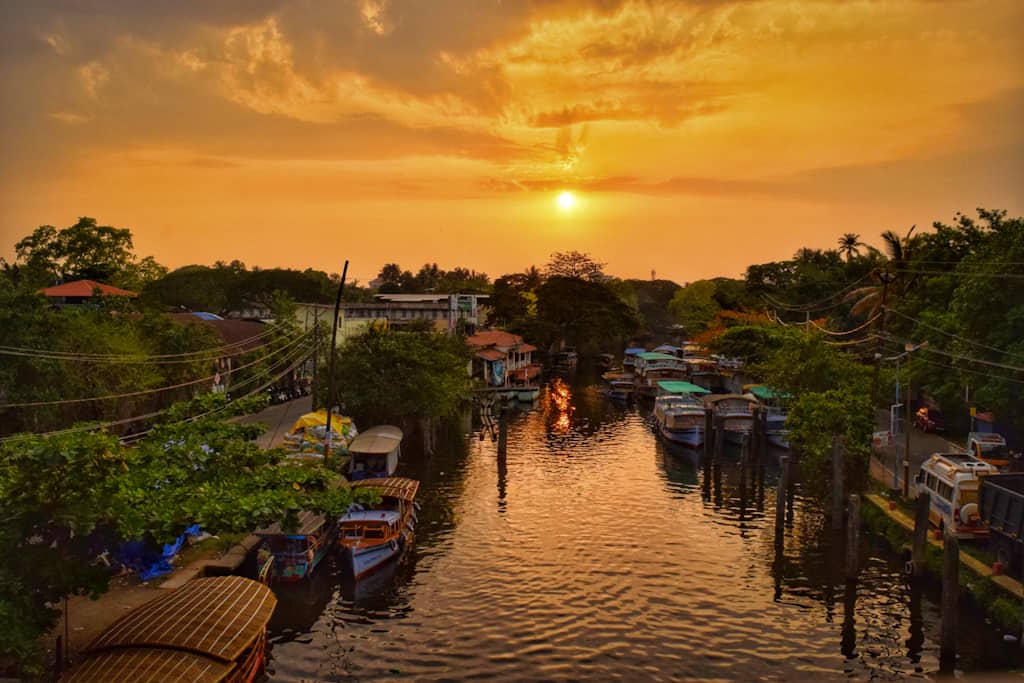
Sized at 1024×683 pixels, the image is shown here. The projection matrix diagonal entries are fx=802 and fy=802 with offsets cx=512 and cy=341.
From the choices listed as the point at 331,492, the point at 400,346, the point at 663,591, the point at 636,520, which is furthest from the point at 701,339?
the point at 331,492

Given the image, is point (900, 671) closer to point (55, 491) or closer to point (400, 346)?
point (55, 491)

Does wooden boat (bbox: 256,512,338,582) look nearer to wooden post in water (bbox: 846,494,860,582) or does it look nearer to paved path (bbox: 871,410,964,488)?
wooden post in water (bbox: 846,494,860,582)

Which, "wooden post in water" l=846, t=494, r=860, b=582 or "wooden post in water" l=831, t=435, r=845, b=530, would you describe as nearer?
"wooden post in water" l=846, t=494, r=860, b=582

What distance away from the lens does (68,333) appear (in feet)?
142

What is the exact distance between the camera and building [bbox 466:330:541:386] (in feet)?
301

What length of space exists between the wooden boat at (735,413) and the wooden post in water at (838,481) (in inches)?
774

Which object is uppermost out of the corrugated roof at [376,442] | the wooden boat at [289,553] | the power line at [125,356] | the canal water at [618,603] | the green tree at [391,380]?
the power line at [125,356]

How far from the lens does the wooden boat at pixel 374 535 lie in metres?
32.2

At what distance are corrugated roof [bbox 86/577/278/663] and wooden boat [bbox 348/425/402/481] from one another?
2109cm

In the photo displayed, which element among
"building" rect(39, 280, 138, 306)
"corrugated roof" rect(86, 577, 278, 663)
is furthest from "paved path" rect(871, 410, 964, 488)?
"building" rect(39, 280, 138, 306)

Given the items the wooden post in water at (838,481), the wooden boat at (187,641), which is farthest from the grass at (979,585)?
the wooden boat at (187,641)

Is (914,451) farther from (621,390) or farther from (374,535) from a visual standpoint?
(621,390)

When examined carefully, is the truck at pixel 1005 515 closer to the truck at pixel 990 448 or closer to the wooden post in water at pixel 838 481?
the wooden post in water at pixel 838 481

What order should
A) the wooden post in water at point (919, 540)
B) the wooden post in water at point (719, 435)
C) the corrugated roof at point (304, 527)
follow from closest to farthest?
1. the wooden post in water at point (919, 540)
2. the corrugated roof at point (304, 527)
3. the wooden post in water at point (719, 435)
